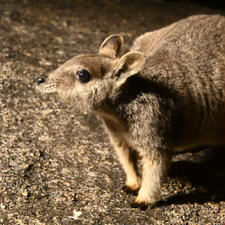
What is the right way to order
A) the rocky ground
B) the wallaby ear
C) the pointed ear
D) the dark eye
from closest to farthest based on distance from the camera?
the pointed ear → the dark eye → the rocky ground → the wallaby ear

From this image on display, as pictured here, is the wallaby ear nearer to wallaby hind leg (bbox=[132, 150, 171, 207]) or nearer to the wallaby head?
the wallaby head

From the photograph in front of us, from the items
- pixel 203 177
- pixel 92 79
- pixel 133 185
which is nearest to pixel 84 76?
pixel 92 79

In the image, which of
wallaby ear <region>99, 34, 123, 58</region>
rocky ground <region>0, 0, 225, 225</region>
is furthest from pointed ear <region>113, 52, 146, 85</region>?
rocky ground <region>0, 0, 225, 225</region>

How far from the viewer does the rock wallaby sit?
492 cm

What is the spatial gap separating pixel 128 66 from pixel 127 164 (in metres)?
1.28

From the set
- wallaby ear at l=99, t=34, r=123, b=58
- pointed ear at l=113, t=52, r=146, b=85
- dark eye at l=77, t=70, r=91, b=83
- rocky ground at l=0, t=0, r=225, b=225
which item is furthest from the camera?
wallaby ear at l=99, t=34, r=123, b=58

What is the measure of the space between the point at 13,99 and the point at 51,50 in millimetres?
1725

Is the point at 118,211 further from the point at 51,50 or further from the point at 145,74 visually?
the point at 51,50

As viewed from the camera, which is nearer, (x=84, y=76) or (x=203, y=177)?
(x=84, y=76)

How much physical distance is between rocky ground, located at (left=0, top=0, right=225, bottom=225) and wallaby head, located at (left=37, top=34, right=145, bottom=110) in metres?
1.05

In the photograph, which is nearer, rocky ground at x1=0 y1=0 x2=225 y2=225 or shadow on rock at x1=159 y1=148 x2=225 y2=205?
rocky ground at x1=0 y1=0 x2=225 y2=225

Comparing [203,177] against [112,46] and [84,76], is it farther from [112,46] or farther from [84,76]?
[84,76]

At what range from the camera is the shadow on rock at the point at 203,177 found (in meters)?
5.49

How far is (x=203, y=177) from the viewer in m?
5.95
